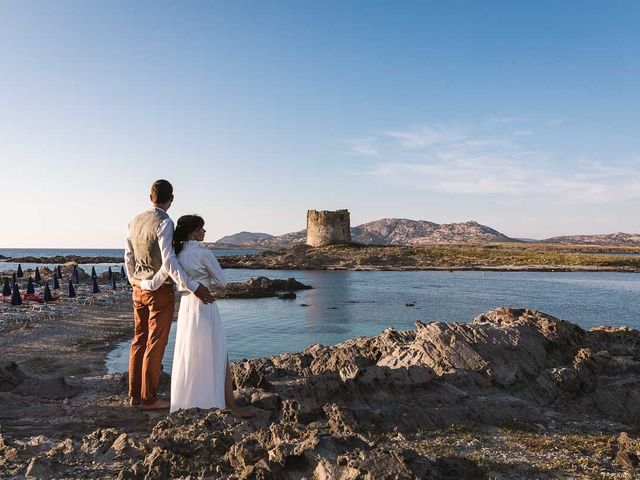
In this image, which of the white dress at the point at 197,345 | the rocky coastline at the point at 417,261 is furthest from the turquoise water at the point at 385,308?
the rocky coastline at the point at 417,261

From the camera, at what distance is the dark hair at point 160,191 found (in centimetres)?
692

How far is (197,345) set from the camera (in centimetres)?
670

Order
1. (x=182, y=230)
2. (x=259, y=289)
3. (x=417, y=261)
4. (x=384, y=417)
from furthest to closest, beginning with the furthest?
1. (x=417, y=261)
2. (x=259, y=289)
3. (x=384, y=417)
4. (x=182, y=230)

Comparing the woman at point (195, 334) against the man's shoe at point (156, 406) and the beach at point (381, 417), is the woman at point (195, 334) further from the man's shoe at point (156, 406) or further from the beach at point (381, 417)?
the man's shoe at point (156, 406)

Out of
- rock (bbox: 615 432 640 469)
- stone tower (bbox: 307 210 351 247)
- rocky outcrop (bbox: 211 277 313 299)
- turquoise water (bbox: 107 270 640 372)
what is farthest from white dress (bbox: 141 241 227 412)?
stone tower (bbox: 307 210 351 247)

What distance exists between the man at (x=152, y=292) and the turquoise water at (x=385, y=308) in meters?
7.60

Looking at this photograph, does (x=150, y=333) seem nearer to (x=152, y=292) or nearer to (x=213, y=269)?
(x=152, y=292)

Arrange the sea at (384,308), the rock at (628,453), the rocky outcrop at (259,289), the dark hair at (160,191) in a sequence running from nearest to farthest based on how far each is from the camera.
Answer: the rock at (628,453), the dark hair at (160,191), the sea at (384,308), the rocky outcrop at (259,289)

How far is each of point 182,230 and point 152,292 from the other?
1047 mm

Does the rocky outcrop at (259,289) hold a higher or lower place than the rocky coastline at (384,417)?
lower

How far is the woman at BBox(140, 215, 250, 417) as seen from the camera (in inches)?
262

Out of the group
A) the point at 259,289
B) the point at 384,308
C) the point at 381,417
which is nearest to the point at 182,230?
the point at 381,417

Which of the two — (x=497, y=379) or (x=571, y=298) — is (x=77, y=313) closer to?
(x=497, y=379)

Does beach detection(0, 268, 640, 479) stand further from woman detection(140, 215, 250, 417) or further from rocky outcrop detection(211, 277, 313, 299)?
rocky outcrop detection(211, 277, 313, 299)
